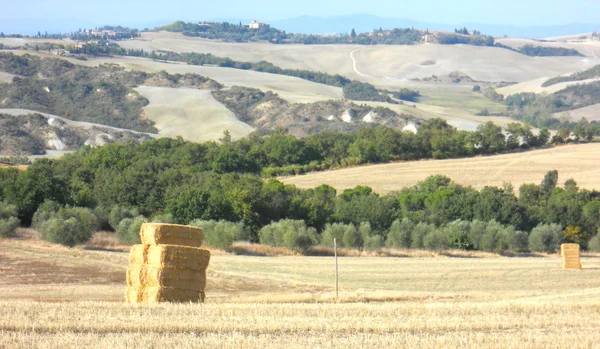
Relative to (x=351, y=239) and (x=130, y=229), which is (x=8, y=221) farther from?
(x=351, y=239)

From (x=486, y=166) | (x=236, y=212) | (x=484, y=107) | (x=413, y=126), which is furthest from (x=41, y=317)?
(x=484, y=107)

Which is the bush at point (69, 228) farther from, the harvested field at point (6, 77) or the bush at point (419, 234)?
the harvested field at point (6, 77)

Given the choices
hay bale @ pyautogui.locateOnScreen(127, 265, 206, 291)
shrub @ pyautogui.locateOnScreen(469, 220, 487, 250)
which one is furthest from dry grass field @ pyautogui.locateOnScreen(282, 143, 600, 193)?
hay bale @ pyautogui.locateOnScreen(127, 265, 206, 291)

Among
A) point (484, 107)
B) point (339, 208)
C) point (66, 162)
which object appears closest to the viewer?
point (339, 208)

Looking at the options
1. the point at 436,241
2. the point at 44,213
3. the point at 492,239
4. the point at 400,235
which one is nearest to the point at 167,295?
the point at 436,241

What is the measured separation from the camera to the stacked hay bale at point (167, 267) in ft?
70.3

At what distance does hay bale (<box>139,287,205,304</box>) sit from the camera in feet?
69.9

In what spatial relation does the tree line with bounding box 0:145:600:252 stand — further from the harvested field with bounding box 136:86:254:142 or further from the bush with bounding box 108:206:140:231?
the harvested field with bounding box 136:86:254:142

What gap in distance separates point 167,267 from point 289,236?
885 inches

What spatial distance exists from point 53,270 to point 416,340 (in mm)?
17891

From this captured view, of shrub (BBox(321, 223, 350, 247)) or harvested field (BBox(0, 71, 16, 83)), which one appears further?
harvested field (BBox(0, 71, 16, 83))

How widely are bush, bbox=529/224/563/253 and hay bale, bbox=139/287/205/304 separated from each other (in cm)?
3042

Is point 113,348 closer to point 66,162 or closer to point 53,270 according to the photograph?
point 53,270

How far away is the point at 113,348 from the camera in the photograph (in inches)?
567
